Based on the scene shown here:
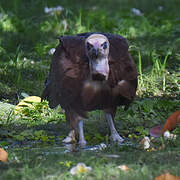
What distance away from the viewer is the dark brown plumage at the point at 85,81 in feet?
13.1

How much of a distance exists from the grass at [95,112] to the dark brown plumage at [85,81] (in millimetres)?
306

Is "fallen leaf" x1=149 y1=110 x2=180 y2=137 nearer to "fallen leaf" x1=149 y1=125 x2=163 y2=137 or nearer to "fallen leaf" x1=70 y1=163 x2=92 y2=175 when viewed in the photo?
"fallen leaf" x1=149 y1=125 x2=163 y2=137

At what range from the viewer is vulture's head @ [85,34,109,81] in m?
3.86

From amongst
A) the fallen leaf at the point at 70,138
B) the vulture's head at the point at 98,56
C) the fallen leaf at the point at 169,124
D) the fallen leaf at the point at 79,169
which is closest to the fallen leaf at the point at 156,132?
the fallen leaf at the point at 169,124

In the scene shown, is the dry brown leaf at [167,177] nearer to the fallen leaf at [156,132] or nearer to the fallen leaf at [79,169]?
the fallen leaf at [79,169]

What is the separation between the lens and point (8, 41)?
24.8ft

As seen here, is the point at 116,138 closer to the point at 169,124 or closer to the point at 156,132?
the point at 156,132

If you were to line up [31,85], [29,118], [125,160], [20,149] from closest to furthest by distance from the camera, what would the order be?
[125,160], [20,149], [29,118], [31,85]

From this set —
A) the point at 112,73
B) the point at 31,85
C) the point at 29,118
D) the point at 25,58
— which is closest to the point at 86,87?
the point at 112,73

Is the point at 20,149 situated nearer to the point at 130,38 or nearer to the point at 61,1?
the point at 130,38

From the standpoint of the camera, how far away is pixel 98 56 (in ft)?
12.7

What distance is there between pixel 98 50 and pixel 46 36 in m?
4.13

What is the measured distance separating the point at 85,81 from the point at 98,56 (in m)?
0.23

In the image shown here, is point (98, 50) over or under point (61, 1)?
under
